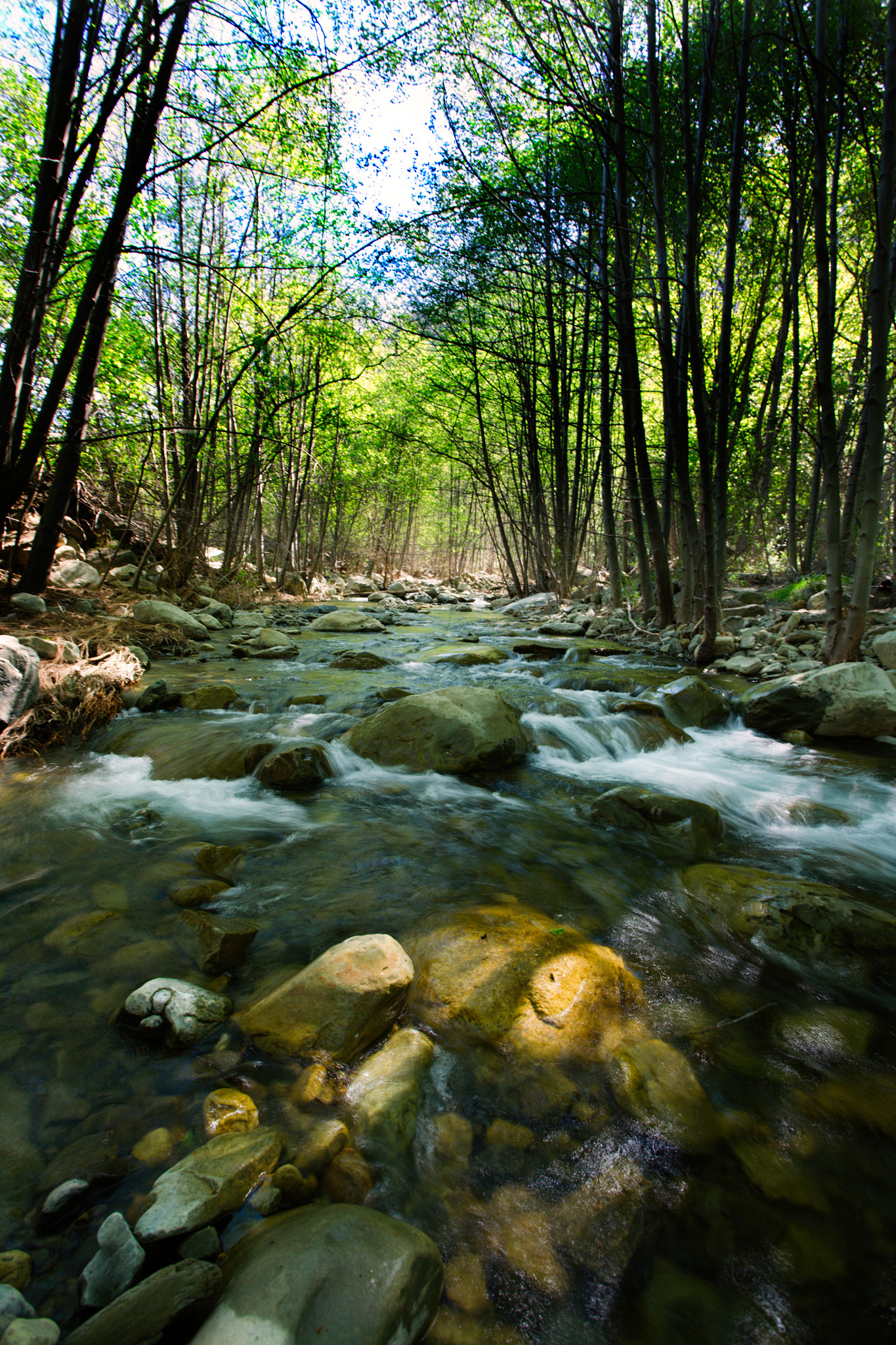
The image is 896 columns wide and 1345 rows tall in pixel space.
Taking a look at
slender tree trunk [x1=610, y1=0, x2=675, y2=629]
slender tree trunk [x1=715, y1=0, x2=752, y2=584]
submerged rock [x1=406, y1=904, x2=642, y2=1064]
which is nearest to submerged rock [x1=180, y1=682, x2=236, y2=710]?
submerged rock [x1=406, y1=904, x2=642, y2=1064]

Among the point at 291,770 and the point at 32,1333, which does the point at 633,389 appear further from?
the point at 32,1333

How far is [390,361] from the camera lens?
20391 millimetres

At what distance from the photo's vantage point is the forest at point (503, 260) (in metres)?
5.69

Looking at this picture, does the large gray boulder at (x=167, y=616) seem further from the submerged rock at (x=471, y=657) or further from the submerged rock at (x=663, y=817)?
the submerged rock at (x=663, y=817)

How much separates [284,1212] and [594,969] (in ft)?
4.30

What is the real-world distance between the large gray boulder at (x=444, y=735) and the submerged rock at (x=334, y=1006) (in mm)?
2556

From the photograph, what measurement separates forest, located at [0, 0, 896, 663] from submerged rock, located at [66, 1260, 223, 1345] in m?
5.48

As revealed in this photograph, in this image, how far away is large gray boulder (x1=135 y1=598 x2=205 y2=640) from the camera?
846 centimetres

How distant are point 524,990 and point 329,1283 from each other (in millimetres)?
1059

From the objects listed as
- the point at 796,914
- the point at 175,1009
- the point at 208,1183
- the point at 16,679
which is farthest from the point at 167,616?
the point at 796,914

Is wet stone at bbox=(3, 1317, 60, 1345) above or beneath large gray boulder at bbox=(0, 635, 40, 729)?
beneath

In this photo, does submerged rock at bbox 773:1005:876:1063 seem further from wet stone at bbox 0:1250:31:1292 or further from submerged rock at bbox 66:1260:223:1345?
wet stone at bbox 0:1250:31:1292

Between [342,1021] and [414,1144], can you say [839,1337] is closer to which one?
[414,1144]

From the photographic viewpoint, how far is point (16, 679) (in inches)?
162
